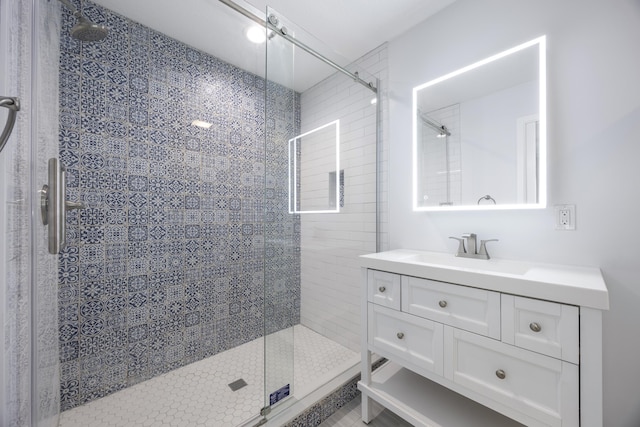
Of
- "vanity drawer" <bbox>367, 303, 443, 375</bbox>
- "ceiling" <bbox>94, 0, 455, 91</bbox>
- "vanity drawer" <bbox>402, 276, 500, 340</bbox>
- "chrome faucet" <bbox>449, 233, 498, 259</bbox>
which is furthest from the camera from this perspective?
"ceiling" <bbox>94, 0, 455, 91</bbox>

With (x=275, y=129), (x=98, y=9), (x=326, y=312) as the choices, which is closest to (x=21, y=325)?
(x=275, y=129)

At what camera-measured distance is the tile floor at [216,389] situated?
144 cm

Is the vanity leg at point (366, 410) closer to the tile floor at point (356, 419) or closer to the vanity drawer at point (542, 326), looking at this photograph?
the tile floor at point (356, 419)

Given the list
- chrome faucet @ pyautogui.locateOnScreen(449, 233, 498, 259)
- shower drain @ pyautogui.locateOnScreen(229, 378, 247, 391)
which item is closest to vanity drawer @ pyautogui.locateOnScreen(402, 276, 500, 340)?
chrome faucet @ pyautogui.locateOnScreen(449, 233, 498, 259)

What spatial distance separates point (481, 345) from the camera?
1062 mm

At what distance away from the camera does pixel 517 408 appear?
0.98 meters

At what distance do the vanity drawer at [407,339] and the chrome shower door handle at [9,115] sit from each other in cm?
152

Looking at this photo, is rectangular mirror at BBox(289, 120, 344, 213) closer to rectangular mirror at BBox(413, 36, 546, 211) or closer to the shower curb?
rectangular mirror at BBox(413, 36, 546, 211)

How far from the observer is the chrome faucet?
1436 mm

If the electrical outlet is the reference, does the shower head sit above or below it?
above

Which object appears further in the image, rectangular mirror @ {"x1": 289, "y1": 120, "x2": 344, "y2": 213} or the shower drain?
the shower drain

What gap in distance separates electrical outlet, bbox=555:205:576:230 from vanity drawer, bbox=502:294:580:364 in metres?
0.54

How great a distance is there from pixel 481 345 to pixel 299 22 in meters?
2.16

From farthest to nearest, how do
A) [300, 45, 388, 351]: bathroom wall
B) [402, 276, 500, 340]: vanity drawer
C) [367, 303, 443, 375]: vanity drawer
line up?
[300, 45, 388, 351]: bathroom wall, [367, 303, 443, 375]: vanity drawer, [402, 276, 500, 340]: vanity drawer
